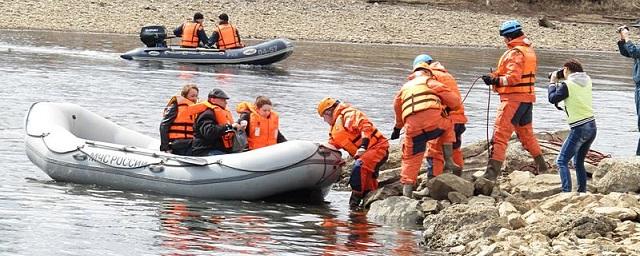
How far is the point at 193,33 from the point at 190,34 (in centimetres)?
7

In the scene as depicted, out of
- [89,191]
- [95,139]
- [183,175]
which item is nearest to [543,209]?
[183,175]

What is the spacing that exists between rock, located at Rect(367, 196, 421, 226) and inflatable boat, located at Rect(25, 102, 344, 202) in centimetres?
66

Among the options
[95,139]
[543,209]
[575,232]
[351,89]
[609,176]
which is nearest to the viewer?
[575,232]

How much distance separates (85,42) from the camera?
31906mm

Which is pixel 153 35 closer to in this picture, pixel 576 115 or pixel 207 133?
pixel 207 133

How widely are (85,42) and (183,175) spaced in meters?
20.3

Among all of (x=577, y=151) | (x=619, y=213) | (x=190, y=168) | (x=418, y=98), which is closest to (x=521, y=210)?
(x=577, y=151)

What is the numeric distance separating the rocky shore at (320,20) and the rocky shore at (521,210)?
75.4ft

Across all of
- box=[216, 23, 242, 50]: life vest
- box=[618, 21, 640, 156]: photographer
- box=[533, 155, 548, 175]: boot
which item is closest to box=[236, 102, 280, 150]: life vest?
box=[533, 155, 548, 175]: boot

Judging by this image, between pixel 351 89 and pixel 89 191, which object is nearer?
pixel 89 191

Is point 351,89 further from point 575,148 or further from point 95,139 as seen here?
point 575,148

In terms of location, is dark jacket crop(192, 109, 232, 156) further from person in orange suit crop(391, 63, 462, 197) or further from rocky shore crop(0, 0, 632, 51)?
rocky shore crop(0, 0, 632, 51)

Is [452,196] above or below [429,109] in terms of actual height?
below

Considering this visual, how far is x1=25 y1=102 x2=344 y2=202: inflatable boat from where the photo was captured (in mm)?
12008
